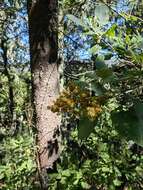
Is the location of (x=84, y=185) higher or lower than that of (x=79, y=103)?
lower

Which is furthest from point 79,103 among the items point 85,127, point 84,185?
point 84,185

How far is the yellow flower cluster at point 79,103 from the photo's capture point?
2.75ft

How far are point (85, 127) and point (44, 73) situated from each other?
2915 mm

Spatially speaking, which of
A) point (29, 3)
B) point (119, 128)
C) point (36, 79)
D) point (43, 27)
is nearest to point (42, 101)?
point (36, 79)

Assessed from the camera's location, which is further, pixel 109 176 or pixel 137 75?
pixel 109 176

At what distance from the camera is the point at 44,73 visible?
12.2 feet

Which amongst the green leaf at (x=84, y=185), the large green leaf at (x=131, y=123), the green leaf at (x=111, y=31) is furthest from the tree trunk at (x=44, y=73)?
the large green leaf at (x=131, y=123)

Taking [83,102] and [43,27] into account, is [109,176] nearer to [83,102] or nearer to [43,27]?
[43,27]

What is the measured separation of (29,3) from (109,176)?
162 centimetres

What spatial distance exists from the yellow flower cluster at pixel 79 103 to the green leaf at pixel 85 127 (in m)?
0.01

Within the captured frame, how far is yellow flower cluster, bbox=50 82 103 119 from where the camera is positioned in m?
0.84

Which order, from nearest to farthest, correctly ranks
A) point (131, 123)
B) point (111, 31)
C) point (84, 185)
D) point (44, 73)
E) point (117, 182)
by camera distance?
point (131, 123) < point (111, 31) < point (84, 185) < point (117, 182) < point (44, 73)

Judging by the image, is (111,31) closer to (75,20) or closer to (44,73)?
(75,20)

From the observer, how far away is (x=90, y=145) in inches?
165
